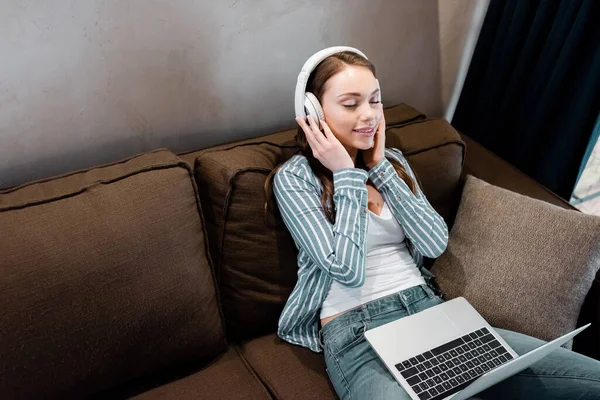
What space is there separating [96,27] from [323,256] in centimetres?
76

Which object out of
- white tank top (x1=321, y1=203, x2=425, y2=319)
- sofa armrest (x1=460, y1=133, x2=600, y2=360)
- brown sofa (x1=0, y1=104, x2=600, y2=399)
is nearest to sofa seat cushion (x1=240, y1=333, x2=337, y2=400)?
brown sofa (x1=0, y1=104, x2=600, y2=399)

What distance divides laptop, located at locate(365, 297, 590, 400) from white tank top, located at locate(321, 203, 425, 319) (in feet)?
0.36

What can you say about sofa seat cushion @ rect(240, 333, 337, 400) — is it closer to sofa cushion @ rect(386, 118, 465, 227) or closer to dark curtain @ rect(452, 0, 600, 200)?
sofa cushion @ rect(386, 118, 465, 227)

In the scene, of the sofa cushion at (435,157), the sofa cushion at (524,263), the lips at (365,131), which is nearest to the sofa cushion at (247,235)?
the lips at (365,131)

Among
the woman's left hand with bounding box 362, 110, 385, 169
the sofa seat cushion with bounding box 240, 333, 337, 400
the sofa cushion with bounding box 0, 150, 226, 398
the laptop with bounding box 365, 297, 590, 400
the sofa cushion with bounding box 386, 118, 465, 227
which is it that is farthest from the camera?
the sofa cushion with bounding box 386, 118, 465, 227

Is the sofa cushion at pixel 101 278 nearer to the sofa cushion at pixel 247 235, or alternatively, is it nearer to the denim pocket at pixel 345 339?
the sofa cushion at pixel 247 235

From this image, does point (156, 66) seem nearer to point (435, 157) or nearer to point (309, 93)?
point (309, 93)

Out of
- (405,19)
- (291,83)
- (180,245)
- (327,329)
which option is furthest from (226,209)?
(405,19)

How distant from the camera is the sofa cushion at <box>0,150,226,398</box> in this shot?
1005mm

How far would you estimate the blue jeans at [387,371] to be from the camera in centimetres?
110

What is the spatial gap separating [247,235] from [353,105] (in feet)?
1.37

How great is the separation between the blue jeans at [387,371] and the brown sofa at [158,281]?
9 centimetres

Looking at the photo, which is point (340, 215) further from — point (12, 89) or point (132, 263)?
point (12, 89)


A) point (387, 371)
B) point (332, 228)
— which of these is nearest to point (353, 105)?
point (332, 228)
